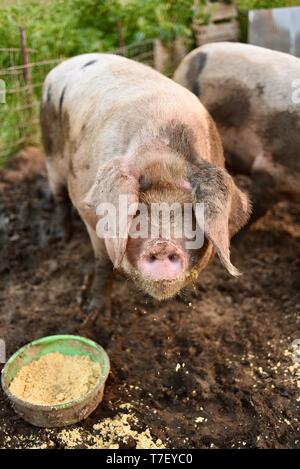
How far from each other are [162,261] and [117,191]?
37 centimetres

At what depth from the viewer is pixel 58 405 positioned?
2.72m

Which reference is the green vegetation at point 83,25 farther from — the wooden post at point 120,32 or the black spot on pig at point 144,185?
the black spot on pig at point 144,185

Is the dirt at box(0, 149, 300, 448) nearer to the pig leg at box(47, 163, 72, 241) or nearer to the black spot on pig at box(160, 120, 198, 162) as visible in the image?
the pig leg at box(47, 163, 72, 241)

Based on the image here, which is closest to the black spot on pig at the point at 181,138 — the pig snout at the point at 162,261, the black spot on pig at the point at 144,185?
the black spot on pig at the point at 144,185

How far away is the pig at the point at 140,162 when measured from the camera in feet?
7.47

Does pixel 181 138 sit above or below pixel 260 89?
above

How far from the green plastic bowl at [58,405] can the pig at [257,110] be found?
1860 millimetres

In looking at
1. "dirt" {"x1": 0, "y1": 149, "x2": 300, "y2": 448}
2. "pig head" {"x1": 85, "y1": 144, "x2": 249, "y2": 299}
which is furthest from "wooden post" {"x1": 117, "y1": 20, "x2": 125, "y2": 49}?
"pig head" {"x1": 85, "y1": 144, "x2": 249, "y2": 299}

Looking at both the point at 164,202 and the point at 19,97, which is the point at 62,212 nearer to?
the point at 19,97

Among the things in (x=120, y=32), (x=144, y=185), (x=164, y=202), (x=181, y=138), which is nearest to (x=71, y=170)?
(x=181, y=138)

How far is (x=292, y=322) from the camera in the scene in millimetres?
3682

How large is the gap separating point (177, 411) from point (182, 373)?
11.4 inches

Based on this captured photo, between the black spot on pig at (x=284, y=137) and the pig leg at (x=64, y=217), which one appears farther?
the pig leg at (x=64, y=217)

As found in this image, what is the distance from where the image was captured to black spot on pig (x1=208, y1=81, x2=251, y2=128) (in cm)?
402
